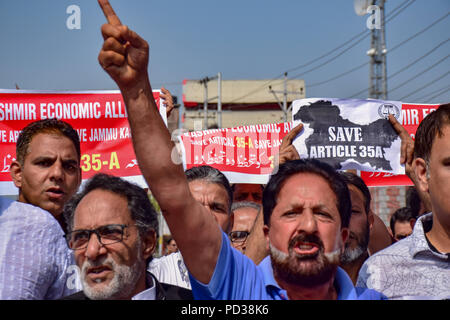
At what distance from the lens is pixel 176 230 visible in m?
1.92

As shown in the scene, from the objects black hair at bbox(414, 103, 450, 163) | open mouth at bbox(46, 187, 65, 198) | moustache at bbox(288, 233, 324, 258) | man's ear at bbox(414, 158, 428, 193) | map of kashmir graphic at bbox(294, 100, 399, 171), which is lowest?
moustache at bbox(288, 233, 324, 258)

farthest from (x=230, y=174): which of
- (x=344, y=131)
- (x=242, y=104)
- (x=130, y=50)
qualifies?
(x=242, y=104)

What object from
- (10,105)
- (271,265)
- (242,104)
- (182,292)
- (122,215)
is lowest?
(182,292)

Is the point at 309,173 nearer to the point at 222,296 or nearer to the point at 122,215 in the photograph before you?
the point at 222,296

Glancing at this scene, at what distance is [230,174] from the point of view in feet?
16.4

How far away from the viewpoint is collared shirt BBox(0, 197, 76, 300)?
2.39 m

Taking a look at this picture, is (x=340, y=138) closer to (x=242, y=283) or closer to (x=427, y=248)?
(x=427, y=248)

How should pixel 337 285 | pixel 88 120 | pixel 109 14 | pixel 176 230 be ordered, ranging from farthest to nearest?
pixel 88 120 → pixel 337 285 → pixel 176 230 → pixel 109 14

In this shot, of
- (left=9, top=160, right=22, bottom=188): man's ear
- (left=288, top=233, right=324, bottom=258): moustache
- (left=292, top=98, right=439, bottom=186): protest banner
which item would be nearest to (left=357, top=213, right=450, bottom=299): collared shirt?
(left=288, top=233, right=324, bottom=258): moustache

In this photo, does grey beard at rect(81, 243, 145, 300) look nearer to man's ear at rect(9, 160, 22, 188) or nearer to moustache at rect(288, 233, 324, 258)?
moustache at rect(288, 233, 324, 258)

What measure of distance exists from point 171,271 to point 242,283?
4.13 ft

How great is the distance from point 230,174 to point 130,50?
3.23 m

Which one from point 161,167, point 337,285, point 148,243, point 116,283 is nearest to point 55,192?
point 148,243

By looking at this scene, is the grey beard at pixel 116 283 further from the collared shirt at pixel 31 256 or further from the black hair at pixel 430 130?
the black hair at pixel 430 130
